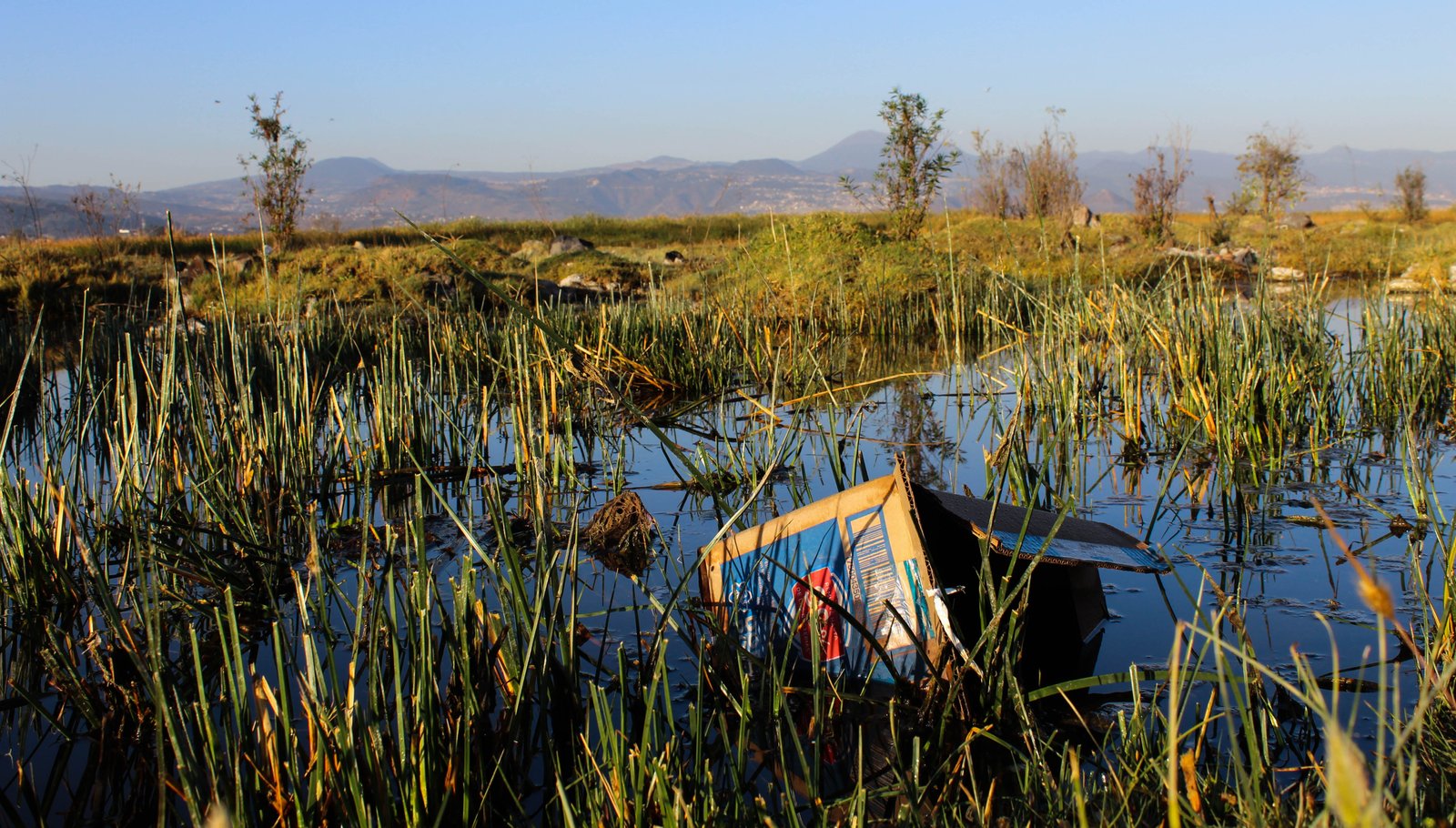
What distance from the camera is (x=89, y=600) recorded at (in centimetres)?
229

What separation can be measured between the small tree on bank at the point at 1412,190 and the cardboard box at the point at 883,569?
909 inches

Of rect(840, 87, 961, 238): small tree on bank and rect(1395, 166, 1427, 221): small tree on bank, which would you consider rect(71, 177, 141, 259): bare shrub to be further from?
rect(1395, 166, 1427, 221): small tree on bank

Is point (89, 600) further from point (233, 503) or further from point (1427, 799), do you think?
point (1427, 799)

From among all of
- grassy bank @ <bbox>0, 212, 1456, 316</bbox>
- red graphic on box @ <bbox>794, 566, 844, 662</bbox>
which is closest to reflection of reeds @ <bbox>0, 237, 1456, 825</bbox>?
red graphic on box @ <bbox>794, 566, 844, 662</bbox>

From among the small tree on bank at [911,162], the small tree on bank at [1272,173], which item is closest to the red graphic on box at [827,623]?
the small tree on bank at [911,162]

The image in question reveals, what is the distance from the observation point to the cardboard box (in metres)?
1.66

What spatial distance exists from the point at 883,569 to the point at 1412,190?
80.1 ft

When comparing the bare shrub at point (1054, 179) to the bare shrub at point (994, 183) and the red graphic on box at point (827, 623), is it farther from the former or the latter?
the red graphic on box at point (827, 623)

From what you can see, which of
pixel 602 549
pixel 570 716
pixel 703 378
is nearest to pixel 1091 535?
pixel 570 716

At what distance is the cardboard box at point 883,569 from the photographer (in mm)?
1657

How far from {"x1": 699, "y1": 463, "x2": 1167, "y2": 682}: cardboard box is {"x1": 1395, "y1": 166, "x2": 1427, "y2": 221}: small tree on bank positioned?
23.1 meters

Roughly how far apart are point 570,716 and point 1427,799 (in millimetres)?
1123

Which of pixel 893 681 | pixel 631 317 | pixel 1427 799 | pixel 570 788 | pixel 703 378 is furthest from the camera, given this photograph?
pixel 631 317

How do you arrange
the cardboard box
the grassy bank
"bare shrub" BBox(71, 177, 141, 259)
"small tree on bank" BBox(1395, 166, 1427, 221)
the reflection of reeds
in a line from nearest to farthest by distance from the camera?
the reflection of reeds < the cardboard box < the grassy bank < "bare shrub" BBox(71, 177, 141, 259) < "small tree on bank" BBox(1395, 166, 1427, 221)
